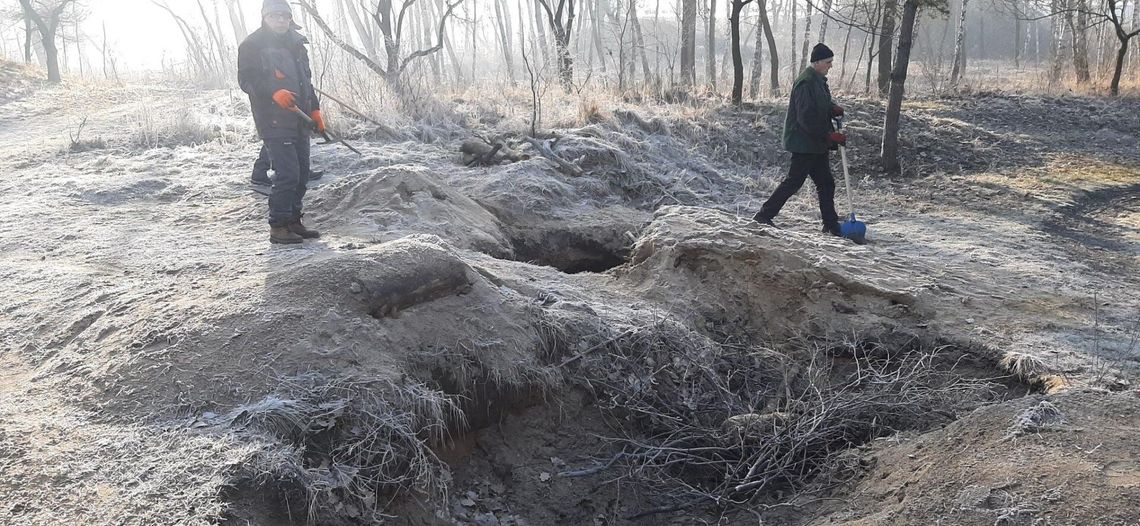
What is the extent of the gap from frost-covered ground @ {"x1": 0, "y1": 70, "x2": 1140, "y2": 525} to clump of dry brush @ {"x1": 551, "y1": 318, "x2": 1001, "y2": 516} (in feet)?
1.13

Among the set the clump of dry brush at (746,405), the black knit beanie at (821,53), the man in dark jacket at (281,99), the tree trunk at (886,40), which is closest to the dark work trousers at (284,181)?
the man in dark jacket at (281,99)

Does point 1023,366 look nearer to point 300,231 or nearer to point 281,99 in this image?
point 300,231

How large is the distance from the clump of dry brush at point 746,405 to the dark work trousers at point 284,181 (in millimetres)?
2312

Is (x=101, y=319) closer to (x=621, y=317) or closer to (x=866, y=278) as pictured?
(x=621, y=317)

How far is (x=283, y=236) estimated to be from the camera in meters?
4.98

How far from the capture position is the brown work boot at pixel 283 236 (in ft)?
16.3

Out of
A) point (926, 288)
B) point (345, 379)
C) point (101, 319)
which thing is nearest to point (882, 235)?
point (926, 288)

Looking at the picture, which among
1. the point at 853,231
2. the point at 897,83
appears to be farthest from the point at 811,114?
the point at 897,83

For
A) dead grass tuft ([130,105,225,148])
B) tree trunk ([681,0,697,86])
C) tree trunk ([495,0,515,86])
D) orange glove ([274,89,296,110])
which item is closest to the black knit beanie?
orange glove ([274,89,296,110])

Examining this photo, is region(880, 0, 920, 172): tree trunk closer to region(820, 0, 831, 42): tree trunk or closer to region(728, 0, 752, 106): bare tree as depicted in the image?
region(728, 0, 752, 106): bare tree

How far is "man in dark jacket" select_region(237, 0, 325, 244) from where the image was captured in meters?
4.79

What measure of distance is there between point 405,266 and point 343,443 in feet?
3.73

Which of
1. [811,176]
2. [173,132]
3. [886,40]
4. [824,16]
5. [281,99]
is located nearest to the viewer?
[281,99]

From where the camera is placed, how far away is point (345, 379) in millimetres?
3301
